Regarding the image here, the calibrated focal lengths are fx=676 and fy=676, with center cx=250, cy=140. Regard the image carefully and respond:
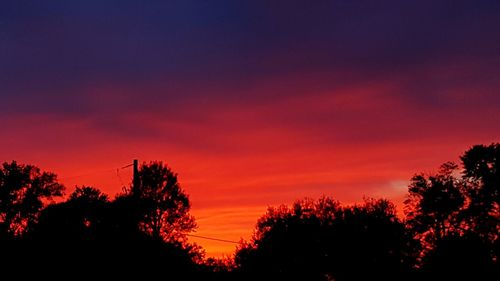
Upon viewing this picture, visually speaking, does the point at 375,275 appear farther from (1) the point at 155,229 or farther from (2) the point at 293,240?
(1) the point at 155,229

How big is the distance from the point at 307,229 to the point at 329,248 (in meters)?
4.18

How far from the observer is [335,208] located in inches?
4067

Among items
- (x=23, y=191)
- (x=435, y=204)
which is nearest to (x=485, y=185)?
(x=435, y=204)

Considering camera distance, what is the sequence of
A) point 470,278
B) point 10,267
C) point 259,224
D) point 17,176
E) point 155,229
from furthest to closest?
1. point 259,224
2. point 17,176
3. point 155,229
4. point 470,278
5. point 10,267

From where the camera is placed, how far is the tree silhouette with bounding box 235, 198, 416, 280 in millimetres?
94875

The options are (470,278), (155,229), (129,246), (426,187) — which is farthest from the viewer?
(426,187)

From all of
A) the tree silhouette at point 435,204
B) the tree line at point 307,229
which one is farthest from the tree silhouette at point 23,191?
the tree silhouette at point 435,204

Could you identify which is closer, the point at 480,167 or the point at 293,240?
the point at 480,167

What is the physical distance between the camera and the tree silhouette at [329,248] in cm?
9488

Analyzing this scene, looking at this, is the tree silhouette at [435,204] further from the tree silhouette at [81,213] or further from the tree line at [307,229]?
the tree silhouette at [81,213]

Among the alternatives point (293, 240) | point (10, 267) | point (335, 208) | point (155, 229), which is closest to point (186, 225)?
point (155, 229)

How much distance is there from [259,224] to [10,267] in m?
63.1

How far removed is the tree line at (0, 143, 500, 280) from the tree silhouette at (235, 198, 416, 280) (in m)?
0.14

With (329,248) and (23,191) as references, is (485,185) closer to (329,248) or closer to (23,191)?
(329,248)
